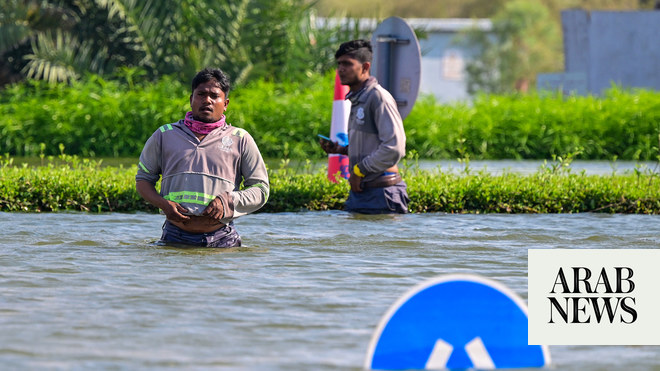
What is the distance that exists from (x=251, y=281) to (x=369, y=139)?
301 cm

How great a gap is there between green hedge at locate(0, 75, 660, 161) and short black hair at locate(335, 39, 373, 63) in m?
8.27

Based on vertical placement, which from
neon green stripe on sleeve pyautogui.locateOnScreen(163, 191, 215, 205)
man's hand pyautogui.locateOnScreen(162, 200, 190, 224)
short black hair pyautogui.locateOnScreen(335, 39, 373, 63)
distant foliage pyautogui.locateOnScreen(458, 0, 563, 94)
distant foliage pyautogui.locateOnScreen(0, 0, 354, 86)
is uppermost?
distant foliage pyautogui.locateOnScreen(458, 0, 563, 94)

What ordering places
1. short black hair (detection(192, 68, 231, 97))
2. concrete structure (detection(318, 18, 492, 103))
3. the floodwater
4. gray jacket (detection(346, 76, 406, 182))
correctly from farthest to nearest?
concrete structure (detection(318, 18, 492, 103)) < gray jacket (detection(346, 76, 406, 182)) < short black hair (detection(192, 68, 231, 97)) < the floodwater

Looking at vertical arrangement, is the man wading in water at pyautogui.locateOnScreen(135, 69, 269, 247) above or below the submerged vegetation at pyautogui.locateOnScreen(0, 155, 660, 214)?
above

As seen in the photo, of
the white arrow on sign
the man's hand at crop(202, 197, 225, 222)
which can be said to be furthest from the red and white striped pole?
the white arrow on sign

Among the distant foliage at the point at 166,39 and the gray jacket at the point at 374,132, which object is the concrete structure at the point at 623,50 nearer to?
the distant foliage at the point at 166,39

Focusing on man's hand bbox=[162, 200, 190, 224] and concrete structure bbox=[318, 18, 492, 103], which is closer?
man's hand bbox=[162, 200, 190, 224]

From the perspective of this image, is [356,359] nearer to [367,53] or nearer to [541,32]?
[367,53]

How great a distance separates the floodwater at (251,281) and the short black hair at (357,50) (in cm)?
143

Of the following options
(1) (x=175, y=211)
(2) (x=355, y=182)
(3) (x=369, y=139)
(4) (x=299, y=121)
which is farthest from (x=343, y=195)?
(4) (x=299, y=121)

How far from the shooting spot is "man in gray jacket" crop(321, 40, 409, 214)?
9273 mm

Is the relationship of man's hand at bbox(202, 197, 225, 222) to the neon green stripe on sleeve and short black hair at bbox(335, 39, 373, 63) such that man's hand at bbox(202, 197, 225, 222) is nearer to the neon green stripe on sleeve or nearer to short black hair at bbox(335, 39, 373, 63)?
the neon green stripe on sleeve

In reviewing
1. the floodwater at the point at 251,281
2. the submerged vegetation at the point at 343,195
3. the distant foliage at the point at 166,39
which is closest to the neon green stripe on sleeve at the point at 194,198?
the floodwater at the point at 251,281

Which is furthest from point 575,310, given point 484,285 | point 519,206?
point 519,206
